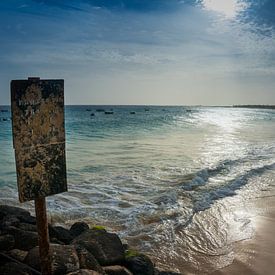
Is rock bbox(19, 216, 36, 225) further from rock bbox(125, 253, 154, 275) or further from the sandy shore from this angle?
the sandy shore

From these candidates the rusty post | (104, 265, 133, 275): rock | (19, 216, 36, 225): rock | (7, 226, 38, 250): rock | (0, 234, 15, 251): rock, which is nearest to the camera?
the rusty post

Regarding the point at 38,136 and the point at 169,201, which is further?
the point at 169,201

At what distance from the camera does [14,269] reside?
416cm

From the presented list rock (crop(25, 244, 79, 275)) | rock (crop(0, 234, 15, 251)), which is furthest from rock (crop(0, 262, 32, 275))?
rock (crop(0, 234, 15, 251))

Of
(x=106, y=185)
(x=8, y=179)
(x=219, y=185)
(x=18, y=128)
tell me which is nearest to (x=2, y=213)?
(x=18, y=128)

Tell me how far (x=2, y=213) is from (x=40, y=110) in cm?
364

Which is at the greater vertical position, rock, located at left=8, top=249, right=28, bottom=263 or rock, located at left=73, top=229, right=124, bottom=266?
rock, located at left=8, top=249, right=28, bottom=263

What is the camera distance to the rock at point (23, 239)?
4973 mm

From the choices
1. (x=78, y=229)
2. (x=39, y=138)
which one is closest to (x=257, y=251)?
(x=78, y=229)

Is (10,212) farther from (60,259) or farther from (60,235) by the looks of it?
(60,259)

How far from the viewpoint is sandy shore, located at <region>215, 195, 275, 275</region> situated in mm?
5773

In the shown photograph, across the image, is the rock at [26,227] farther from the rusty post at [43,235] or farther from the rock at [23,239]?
the rusty post at [43,235]

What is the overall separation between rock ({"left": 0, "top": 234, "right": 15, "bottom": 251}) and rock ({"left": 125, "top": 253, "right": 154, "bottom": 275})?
1.69 meters

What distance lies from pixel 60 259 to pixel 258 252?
387 centimetres
